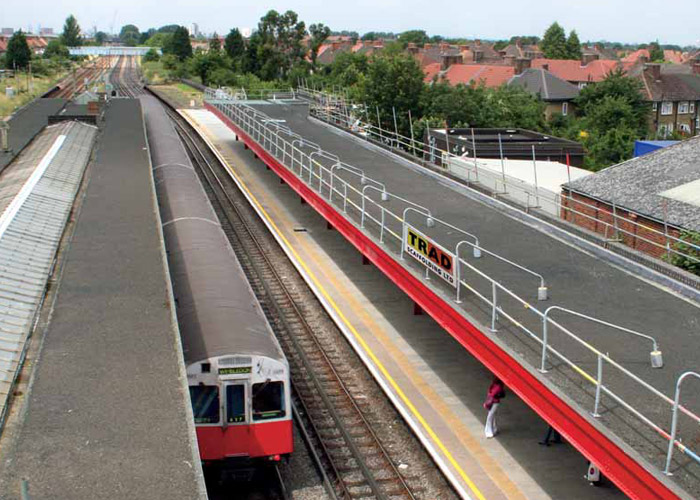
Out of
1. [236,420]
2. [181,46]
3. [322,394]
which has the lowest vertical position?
[322,394]

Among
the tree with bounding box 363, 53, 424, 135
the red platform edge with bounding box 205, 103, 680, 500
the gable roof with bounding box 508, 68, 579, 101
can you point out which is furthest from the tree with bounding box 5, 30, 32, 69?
the red platform edge with bounding box 205, 103, 680, 500

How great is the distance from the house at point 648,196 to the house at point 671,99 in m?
50.3

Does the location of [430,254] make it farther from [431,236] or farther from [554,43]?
[554,43]

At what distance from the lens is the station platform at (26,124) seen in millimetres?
27614

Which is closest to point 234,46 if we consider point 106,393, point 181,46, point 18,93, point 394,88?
point 181,46

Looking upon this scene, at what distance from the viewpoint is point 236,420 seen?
40.0 ft

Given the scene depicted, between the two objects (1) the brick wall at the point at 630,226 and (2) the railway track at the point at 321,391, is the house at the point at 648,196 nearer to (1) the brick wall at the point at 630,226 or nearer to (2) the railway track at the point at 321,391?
(1) the brick wall at the point at 630,226

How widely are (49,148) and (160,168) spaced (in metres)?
3.71

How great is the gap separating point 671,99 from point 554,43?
80644 mm

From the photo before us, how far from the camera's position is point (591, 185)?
82.1 feet

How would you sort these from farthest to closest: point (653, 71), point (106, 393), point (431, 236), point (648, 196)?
point (653, 71) → point (648, 196) → point (431, 236) → point (106, 393)

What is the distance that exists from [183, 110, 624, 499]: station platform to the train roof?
3.14 metres

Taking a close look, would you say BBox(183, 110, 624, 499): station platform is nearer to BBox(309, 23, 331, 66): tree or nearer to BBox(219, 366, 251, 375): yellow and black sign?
BBox(219, 366, 251, 375): yellow and black sign

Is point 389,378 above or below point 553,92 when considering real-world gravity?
below
